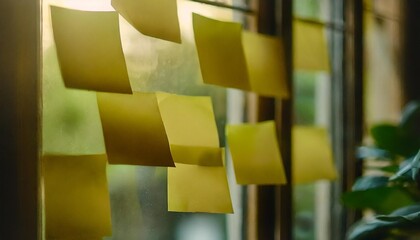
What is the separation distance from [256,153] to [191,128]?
7.4 inches

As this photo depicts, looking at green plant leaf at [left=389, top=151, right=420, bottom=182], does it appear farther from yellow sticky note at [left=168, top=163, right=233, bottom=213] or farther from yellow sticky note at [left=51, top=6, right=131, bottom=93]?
yellow sticky note at [left=51, top=6, right=131, bottom=93]

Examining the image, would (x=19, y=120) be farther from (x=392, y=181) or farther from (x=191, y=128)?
(x=392, y=181)

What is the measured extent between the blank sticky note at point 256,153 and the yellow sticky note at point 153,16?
26 cm

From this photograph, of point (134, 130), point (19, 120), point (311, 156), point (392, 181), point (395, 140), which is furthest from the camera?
point (311, 156)

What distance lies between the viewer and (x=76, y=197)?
103 centimetres

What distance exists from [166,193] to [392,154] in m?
0.52

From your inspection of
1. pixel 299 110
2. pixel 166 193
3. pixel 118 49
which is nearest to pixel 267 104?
pixel 299 110

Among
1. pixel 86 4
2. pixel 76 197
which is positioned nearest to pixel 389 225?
pixel 76 197

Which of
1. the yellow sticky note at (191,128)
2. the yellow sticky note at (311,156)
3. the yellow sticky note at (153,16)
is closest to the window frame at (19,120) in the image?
the yellow sticky note at (153,16)

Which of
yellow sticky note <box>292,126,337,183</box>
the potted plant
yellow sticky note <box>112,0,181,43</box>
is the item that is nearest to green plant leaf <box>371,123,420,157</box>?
the potted plant

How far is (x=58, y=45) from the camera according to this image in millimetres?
1004

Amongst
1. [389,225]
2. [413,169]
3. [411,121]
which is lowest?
[389,225]

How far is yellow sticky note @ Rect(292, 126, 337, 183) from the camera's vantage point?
4.90 ft

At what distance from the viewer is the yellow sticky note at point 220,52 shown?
1205 mm
